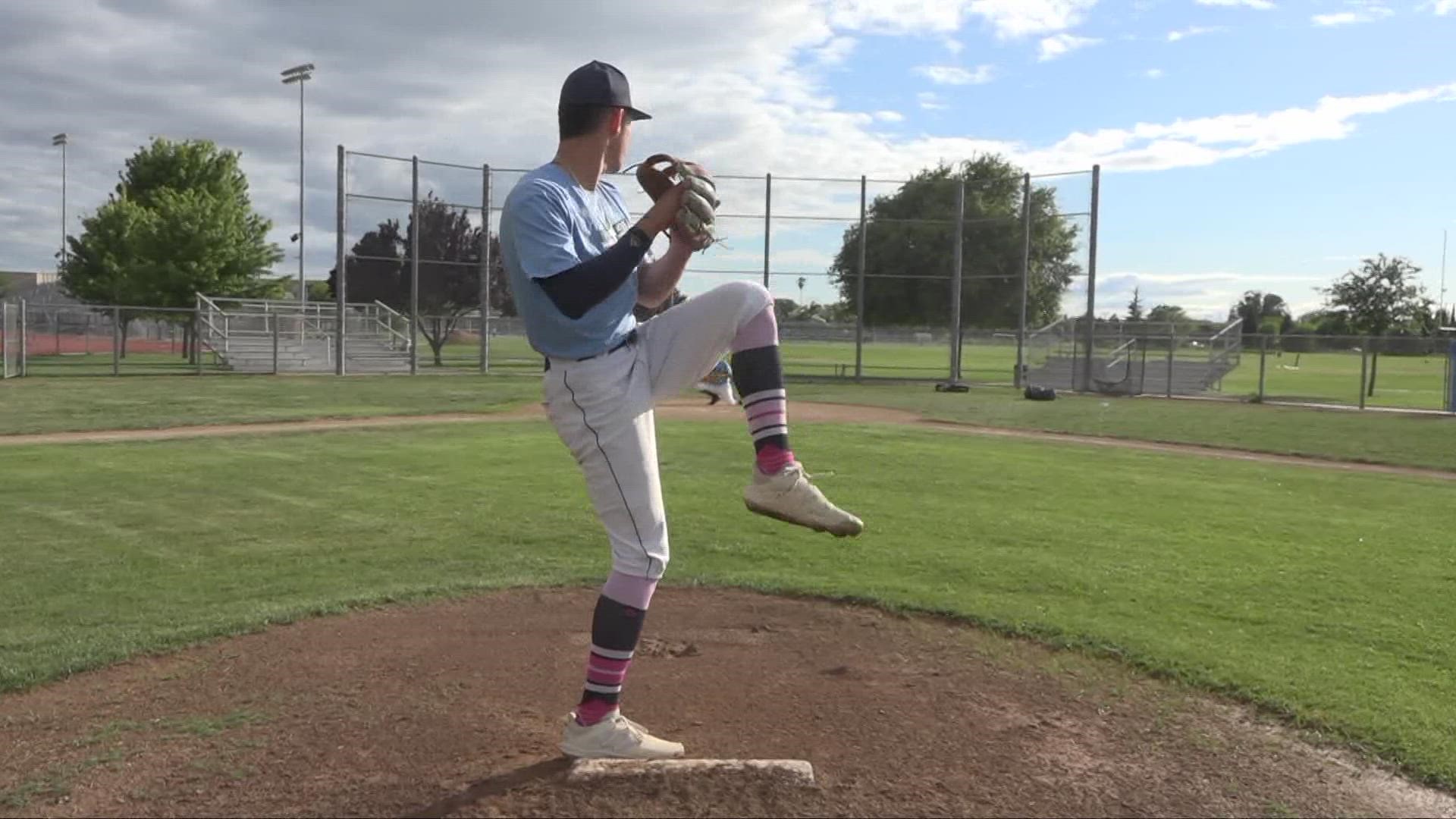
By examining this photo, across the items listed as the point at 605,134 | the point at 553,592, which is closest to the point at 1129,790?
the point at 605,134

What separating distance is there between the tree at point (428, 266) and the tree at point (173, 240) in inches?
344

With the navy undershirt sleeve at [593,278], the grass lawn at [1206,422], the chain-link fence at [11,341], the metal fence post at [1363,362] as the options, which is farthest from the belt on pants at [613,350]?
the chain-link fence at [11,341]

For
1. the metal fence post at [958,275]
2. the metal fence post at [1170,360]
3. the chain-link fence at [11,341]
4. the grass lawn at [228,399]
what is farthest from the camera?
the metal fence post at [958,275]

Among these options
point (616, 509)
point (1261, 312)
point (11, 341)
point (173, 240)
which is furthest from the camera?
point (1261, 312)

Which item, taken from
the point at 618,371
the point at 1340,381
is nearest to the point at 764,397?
the point at 618,371

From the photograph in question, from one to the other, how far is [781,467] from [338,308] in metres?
28.6

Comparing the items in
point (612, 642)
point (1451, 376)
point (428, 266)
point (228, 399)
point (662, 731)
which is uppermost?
point (428, 266)

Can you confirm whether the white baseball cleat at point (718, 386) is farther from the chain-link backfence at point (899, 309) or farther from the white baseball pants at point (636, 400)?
the chain-link backfence at point (899, 309)

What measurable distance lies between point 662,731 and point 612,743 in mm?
601

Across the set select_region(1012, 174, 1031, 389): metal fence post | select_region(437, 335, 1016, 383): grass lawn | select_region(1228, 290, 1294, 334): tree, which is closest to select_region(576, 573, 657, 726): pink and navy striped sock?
select_region(437, 335, 1016, 383): grass lawn

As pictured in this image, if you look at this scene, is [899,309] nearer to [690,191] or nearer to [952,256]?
[952,256]

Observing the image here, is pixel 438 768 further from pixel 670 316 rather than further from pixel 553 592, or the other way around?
pixel 553 592

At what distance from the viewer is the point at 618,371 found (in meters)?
3.48

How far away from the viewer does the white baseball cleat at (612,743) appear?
3.55 m
